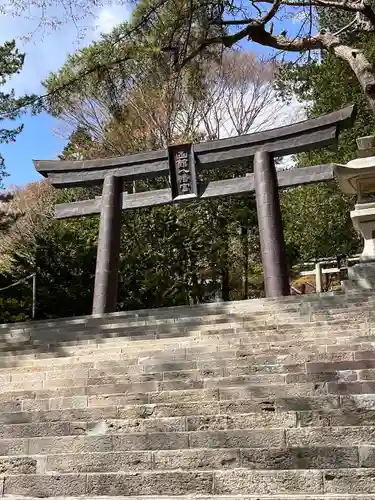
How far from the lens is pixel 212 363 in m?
5.04

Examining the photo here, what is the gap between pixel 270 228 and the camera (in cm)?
991

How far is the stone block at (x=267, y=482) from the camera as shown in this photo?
261 cm

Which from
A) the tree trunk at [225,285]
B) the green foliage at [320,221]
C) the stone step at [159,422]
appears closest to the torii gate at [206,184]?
the green foliage at [320,221]

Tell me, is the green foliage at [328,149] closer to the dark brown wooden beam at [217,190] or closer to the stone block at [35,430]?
the dark brown wooden beam at [217,190]

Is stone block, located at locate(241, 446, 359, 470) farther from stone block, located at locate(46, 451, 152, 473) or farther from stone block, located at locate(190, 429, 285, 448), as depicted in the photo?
stone block, located at locate(46, 451, 152, 473)

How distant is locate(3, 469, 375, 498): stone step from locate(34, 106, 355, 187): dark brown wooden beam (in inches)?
338

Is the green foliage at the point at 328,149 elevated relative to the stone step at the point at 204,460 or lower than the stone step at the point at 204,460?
elevated

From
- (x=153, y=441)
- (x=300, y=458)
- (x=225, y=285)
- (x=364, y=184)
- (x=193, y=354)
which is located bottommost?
(x=300, y=458)

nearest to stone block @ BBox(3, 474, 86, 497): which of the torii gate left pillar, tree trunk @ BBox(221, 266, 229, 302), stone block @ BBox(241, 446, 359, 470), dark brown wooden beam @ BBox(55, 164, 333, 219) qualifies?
stone block @ BBox(241, 446, 359, 470)

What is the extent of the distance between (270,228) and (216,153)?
2188 mm

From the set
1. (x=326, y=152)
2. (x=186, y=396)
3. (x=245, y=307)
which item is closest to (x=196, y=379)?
(x=186, y=396)

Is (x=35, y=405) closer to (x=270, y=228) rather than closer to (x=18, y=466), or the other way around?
(x=18, y=466)

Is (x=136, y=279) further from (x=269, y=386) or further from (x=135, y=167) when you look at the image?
(x=269, y=386)

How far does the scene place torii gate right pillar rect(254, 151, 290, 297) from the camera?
9492mm
